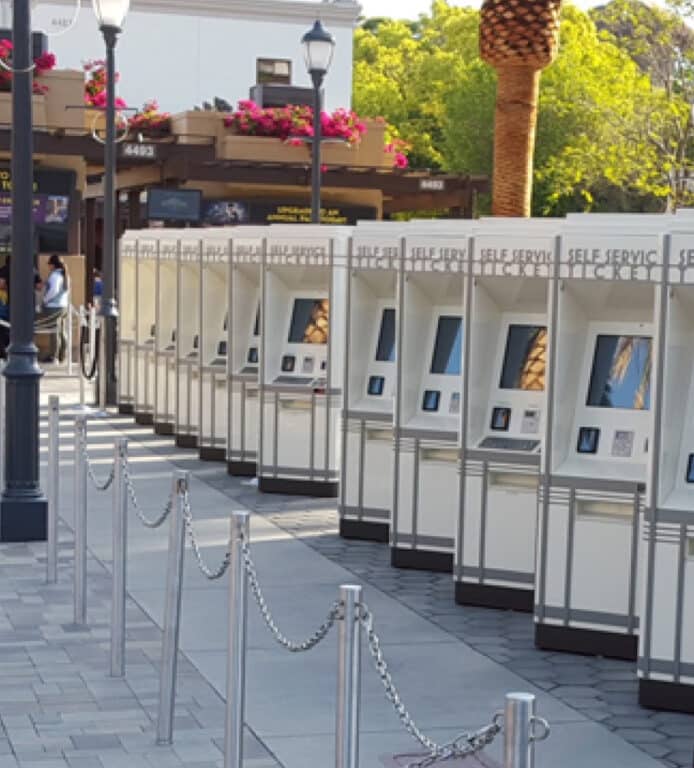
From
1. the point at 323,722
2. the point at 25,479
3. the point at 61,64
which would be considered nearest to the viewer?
the point at 323,722

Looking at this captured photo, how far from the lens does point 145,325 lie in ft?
67.4

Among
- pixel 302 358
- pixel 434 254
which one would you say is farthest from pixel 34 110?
pixel 434 254

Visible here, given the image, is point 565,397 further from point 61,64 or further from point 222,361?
point 61,64

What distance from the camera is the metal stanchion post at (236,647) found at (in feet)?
20.9

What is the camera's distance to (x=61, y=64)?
1914 inches

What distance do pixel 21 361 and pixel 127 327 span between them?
31.5 ft

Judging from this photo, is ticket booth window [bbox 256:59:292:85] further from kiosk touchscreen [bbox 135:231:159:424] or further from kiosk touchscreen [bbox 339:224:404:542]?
kiosk touchscreen [bbox 339:224:404:542]

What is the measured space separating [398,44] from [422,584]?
72.3 meters

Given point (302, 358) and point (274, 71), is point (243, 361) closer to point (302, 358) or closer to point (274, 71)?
Answer: point (302, 358)

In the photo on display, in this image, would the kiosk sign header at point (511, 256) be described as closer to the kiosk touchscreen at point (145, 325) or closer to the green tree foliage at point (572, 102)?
the kiosk touchscreen at point (145, 325)

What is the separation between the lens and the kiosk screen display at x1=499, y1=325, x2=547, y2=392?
10.0m

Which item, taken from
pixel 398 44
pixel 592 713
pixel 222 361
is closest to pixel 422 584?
pixel 592 713

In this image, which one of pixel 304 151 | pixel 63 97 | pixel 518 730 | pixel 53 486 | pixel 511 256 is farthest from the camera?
pixel 304 151

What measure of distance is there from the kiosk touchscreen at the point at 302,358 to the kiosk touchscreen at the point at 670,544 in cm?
637
